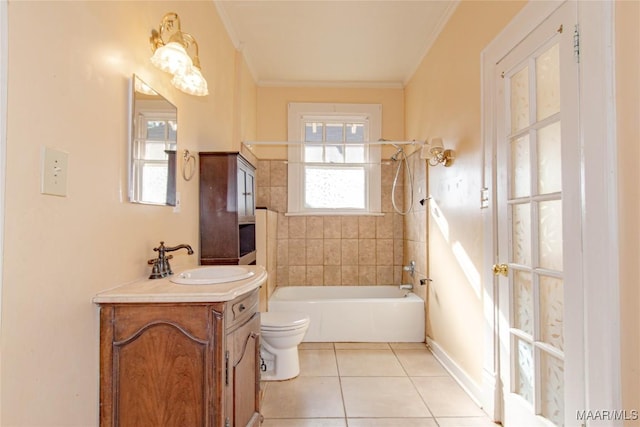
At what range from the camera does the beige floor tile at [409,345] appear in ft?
9.70

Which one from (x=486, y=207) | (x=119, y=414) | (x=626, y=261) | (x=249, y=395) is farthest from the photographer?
(x=486, y=207)

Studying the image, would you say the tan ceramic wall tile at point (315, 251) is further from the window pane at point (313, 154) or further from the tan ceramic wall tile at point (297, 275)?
the window pane at point (313, 154)

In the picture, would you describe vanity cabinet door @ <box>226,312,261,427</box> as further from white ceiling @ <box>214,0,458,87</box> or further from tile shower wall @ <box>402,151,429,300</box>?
white ceiling @ <box>214,0,458,87</box>

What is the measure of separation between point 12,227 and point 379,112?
3505 mm

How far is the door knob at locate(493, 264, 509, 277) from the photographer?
1759 millimetres

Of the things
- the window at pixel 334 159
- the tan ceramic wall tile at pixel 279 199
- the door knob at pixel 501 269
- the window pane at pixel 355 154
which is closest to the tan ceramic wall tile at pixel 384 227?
the window at pixel 334 159

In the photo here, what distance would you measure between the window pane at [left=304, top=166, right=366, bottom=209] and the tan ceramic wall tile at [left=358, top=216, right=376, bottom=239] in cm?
15

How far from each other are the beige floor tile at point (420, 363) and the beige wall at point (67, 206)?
2.00 meters

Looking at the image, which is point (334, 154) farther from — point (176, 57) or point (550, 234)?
point (550, 234)

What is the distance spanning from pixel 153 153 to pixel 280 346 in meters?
1.53

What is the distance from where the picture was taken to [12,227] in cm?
83

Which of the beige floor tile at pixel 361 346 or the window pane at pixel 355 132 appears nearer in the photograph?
the beige floor tile at pixel 361 346

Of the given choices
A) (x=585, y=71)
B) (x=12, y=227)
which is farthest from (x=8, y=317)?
(x=585, y=71)

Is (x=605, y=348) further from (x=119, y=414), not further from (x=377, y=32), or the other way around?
(x=377, y=32)
